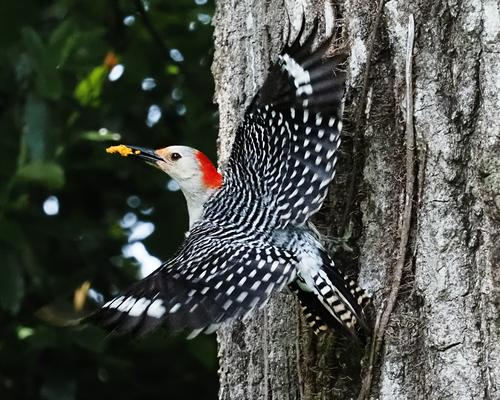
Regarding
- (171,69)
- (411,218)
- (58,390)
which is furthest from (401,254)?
(171,69)

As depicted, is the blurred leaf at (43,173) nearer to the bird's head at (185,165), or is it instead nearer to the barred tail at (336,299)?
the bird's head at (185,165)

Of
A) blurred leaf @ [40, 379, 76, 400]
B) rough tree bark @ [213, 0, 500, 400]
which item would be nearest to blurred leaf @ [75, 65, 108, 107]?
blurred leaf @ [40, 379, 76, 400]

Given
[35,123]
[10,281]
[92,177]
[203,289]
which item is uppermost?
[92,177]

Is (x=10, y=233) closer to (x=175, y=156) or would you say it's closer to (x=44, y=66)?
(x=44, y=66)

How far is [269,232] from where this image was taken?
323 centimetres

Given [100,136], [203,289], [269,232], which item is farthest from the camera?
[100,136]

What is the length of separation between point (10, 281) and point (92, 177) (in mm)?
996

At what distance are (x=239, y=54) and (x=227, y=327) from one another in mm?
1055

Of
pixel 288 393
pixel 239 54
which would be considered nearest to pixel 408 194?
pixel 288 393

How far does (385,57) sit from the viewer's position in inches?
126

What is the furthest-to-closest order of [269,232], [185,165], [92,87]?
[92,87]
[185,165]
[269,232]

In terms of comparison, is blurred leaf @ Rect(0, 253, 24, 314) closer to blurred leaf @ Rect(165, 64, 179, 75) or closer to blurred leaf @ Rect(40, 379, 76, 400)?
blurred leaf @ Rect(40, 379, 76, 400)

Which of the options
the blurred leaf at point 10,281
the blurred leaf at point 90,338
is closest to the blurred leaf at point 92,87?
the blurred leaf at point 10,281

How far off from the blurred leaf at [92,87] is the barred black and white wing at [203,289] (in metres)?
1.88
